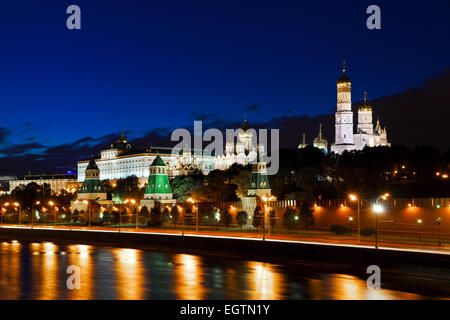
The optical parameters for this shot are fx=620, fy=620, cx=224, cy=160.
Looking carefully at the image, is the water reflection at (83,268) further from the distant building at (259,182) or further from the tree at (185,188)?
the tree at (185,188)

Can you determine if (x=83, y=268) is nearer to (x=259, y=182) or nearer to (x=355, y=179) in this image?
(x=259, y=182)

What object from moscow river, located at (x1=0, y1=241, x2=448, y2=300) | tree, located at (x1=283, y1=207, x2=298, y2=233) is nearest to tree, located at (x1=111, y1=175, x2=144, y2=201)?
tree, located at (x1=283, y1=207, x2=298, y2=233)

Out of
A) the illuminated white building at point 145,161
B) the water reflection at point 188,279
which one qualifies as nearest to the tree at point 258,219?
the water reflection at point 188,279

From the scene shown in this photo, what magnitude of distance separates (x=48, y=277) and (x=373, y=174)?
179 ft

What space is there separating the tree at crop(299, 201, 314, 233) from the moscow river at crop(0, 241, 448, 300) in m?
20.1

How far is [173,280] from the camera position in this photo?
27703 mm

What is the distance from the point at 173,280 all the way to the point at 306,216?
3185 centimetres

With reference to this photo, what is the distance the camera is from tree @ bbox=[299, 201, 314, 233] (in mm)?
57112

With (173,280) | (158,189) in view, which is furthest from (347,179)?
(173,280)

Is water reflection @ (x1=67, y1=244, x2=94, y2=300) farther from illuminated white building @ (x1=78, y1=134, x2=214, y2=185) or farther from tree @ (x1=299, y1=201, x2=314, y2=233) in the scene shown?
illuminated white building @ (x1=78, y1=134, x2=214, y2=185)
